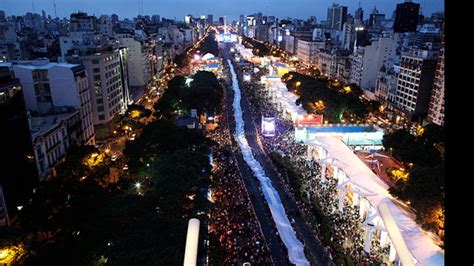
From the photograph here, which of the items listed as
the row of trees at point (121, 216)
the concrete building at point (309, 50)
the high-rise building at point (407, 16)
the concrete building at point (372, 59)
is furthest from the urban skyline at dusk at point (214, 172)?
the high-rise building at point (407, 16)

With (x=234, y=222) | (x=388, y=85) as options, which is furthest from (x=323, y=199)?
(x=388, y=85)

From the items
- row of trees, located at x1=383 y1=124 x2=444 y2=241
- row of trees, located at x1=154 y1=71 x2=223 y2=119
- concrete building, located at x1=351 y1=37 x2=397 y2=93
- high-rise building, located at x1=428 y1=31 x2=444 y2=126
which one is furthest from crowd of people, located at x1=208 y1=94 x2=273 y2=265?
concrete building, located at x1=351 y1=37 x2=397 y2=93

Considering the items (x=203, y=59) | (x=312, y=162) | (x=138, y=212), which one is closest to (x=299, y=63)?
(x=203, y=59)

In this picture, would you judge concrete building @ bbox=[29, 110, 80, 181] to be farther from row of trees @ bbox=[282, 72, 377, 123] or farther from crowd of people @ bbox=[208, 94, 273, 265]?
row of trees @ bbox=[282, 72, 377, 123]

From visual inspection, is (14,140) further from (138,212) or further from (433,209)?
(433,209)

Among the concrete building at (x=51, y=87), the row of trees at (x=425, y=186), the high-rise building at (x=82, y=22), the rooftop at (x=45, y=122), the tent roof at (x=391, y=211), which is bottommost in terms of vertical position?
the tent roof at (x=391, y=211)

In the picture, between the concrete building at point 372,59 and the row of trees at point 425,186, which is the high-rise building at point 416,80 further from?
the row of trees at point 425,186

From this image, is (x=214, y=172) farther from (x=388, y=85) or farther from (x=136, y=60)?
(x=136, y=60)
